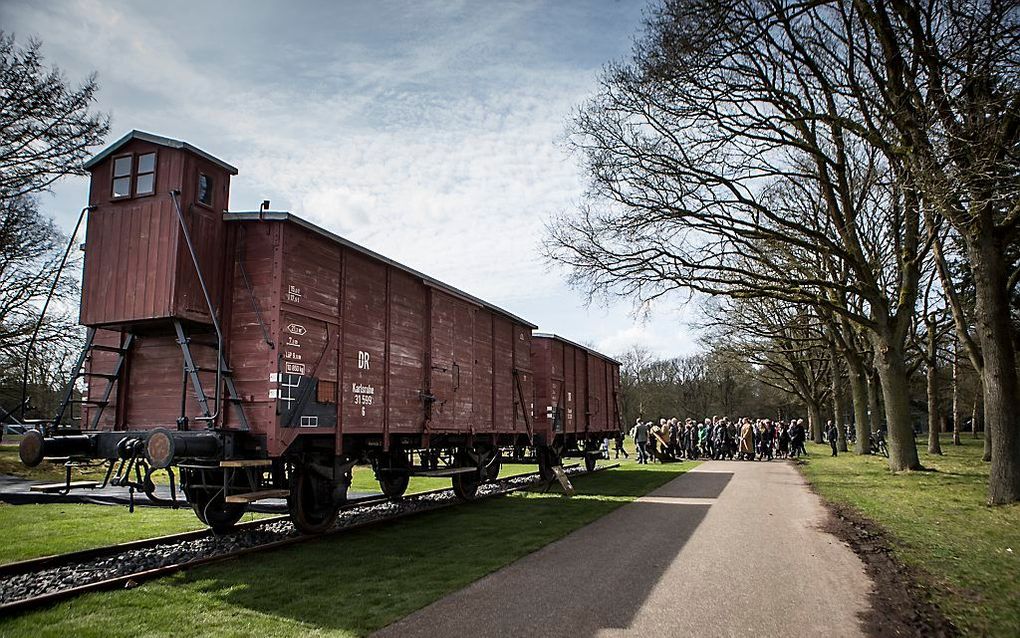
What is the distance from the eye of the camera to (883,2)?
10766 millimetres

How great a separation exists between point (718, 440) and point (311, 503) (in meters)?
24.6

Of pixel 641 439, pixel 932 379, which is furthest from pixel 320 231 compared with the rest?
pixel 932 379

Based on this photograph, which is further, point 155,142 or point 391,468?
point 391,468

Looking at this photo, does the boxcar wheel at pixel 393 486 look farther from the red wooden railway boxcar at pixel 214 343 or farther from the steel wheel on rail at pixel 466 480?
the red wooden railway boxcar at pixel 214 343

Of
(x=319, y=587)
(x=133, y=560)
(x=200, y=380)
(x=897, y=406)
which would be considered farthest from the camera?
(x=897, y=406)

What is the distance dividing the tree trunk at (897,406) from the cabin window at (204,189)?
1694 cm

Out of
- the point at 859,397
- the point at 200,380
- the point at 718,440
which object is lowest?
the point at 718,440

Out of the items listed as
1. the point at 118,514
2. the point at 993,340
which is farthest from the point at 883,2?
the point at 118,514

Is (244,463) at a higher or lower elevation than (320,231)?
lower

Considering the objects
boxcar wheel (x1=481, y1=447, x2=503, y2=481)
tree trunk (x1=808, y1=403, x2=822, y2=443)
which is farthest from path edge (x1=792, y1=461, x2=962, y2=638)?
tree trunk (x1=808, y1=403, x2=822, y2=443)

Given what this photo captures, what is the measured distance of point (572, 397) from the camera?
19703 millimetres

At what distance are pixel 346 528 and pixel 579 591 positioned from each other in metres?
4.59

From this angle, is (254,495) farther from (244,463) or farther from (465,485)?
(465,485)

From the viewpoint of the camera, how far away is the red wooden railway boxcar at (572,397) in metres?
17.7
